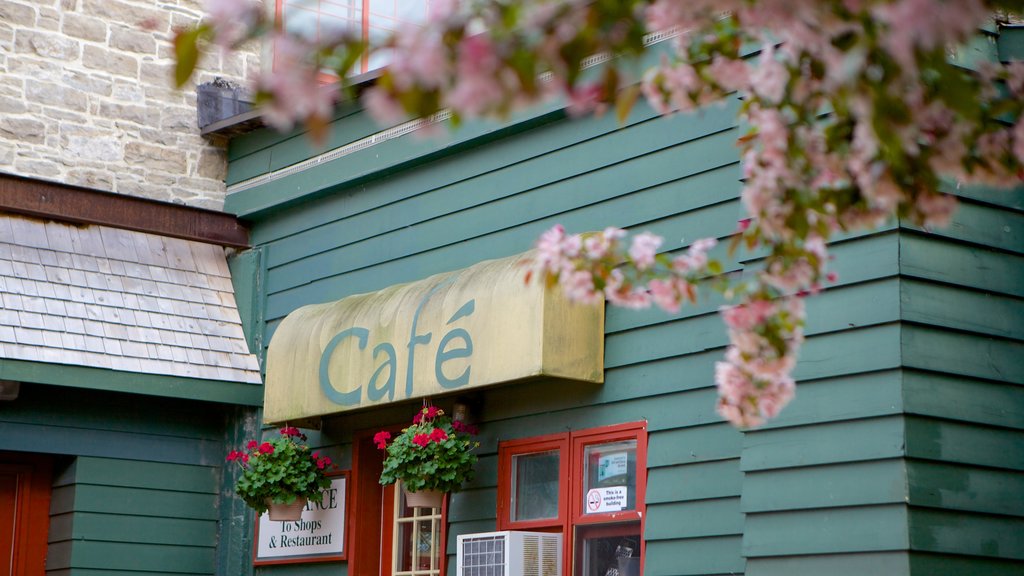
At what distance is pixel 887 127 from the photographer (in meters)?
2.81

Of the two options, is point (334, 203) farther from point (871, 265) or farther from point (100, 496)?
point (871, 265)

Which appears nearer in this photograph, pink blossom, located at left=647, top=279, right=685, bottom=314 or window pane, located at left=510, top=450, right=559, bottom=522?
pink blossom, located at left=647, top=279, right=685, bottom=314

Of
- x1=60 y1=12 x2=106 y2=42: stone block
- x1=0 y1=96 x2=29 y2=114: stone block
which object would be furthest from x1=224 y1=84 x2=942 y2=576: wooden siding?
x1=0 y1=96 x2=29 y2=114: stone block

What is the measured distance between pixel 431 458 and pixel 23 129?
4218 millimetres

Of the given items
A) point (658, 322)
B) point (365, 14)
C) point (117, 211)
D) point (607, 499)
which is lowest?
point (607, 499)

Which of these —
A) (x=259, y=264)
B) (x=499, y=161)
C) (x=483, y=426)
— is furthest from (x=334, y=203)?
(x=483, y=426)

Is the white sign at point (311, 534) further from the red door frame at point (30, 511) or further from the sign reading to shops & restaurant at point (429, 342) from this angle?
the red door frame at point (30, 511)

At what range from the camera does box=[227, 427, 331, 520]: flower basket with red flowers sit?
899 cm

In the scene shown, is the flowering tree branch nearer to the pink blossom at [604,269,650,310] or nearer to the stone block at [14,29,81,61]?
the pink blossom at [604,269,650,310]

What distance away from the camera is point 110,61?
1044 cm

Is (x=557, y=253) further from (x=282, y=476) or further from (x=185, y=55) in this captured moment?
(x=282, y=476)

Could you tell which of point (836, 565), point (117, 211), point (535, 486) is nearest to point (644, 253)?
point (836, 565)

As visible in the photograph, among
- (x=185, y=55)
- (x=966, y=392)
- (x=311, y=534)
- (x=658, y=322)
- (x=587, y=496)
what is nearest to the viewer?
(x=185, y=55)

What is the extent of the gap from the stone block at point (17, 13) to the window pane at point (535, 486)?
5.04m
